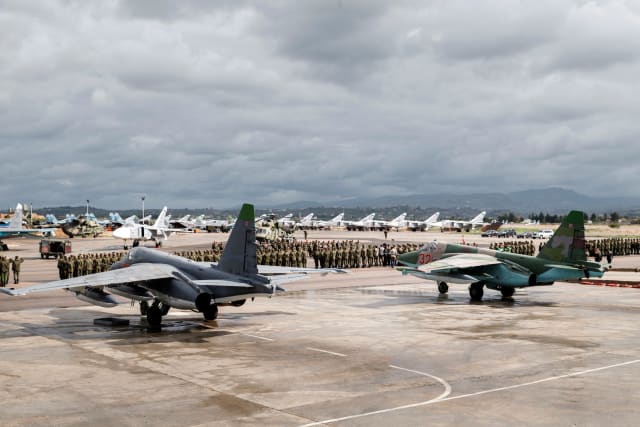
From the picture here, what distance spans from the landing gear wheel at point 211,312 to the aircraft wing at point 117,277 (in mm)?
1517

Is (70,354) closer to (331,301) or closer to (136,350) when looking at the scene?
(136,350)

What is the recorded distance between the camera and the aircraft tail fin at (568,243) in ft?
84.5

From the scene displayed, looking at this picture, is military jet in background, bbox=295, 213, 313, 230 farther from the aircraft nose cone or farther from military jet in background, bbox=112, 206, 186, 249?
the aircraft nose cone

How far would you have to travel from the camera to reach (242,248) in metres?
18.8

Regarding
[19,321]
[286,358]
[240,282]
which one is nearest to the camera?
[286,358]

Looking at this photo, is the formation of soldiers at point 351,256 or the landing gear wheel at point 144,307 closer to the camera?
the landing gear wheel at point 144,307

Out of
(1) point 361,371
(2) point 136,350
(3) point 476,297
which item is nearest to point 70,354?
(2) point 136,350

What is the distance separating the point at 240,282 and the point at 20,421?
9.05 metres

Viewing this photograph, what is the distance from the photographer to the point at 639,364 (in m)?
13.9

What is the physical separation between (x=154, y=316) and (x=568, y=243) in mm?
16876

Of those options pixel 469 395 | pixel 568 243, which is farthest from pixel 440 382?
pixel 568 243

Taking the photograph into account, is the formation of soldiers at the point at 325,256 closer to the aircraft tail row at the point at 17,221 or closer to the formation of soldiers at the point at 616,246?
the formation of soldiers at the point at 616,246

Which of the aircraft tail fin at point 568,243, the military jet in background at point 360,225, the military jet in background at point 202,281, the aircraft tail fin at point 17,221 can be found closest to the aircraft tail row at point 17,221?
the aircraft tail fin at point 17,221

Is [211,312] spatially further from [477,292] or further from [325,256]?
[325,256]
